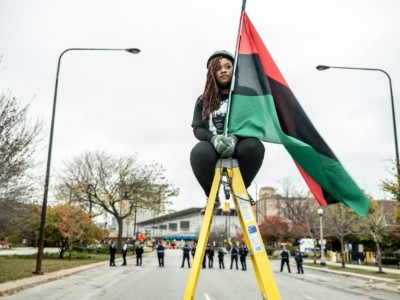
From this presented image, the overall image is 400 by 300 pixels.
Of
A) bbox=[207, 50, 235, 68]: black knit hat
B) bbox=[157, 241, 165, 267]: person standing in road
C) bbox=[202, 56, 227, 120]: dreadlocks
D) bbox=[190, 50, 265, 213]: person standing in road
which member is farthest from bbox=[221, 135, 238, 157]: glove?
bbox=[157, 241, 165, 267]: person standing in road

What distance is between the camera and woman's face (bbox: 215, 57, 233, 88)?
2.91 m

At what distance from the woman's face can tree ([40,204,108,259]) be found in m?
29.4

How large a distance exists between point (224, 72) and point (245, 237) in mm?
1256

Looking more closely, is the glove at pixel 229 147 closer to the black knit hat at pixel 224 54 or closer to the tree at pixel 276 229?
the black knit hat at pixel 224 54

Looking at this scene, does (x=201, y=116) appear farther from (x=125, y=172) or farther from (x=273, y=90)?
(x=125, y=172)

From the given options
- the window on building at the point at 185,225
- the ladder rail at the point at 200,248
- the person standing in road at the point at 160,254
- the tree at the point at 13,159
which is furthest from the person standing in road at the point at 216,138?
the window on building at the point at 185,225

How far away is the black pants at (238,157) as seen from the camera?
8.51 feet

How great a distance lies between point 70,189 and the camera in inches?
1542

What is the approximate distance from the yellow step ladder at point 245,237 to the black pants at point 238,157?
0.36ft

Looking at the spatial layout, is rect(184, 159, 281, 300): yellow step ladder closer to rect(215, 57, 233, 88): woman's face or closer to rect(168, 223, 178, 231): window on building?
rect(215, 57, 233, 88): woman's face

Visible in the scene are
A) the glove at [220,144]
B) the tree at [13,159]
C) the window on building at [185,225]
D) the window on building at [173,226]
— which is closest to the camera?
the glove at [220,144]

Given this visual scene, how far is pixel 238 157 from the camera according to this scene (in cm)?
260

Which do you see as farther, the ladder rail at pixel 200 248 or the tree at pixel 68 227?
the tree at pixel 68 227

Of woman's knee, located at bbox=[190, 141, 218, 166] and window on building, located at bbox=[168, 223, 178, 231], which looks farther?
window on building, located at bbox=[168, 223, 178, 231]
